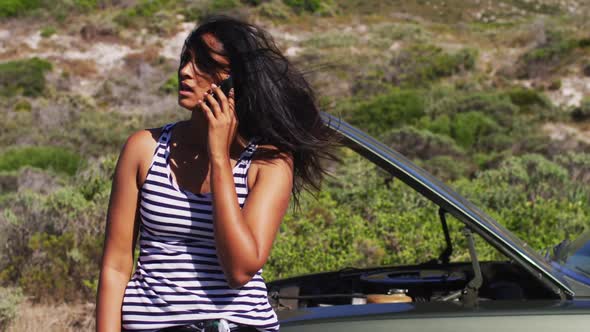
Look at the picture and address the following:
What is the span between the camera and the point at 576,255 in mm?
2904

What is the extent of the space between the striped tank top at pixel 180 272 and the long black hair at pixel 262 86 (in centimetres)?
15

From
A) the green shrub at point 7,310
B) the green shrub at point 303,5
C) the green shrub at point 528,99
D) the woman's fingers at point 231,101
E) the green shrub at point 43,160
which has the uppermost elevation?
the green shrub at point 303,5

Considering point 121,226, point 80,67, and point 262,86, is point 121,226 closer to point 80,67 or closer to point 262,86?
point 262,86

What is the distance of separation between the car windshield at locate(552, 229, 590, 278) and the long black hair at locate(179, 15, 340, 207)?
1101mm

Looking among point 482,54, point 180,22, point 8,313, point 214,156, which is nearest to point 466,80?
point 482,54

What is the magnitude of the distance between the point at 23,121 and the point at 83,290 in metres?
13.5

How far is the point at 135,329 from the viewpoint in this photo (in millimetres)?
2023

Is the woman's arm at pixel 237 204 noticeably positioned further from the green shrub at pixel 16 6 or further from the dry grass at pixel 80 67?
the green shrub at pixel 16 6

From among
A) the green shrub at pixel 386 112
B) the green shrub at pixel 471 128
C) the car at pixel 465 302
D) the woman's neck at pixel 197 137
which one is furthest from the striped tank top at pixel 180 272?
the green shrub at pixel 386 112

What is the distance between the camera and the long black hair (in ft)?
6.93

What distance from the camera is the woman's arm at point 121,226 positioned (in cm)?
208

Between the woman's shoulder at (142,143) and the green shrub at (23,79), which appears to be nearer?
the woman's shoulder at (142,143)

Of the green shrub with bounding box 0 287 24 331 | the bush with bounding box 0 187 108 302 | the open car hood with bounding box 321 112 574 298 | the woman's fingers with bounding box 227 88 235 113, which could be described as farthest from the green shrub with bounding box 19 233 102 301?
the woman's fingers with bounding box 227 88 235 113

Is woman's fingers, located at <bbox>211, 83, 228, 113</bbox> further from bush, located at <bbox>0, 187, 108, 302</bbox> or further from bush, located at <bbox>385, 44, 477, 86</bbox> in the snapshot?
bush, located at <bbox>385, 44, 477, 86</bbox>
